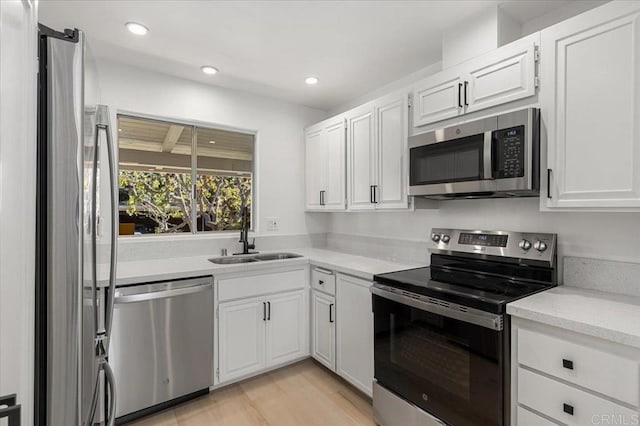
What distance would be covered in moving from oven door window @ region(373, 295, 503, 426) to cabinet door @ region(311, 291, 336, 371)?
58 centimetres

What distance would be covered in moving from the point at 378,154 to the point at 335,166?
59 centimetres

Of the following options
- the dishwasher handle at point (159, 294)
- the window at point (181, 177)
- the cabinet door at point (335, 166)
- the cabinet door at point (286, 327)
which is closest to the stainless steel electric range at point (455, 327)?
the cabinet door at point (286, 327)

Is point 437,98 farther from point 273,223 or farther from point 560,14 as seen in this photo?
point 273,223

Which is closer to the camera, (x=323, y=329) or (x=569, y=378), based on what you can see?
(x=569, y=378)

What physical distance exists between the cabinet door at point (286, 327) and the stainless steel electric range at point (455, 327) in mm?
916

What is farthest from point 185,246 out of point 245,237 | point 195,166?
point 195,166

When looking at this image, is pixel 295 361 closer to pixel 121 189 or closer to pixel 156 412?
pixel 156 412

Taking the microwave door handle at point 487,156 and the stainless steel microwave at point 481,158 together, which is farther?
the microwave door handle at point 487,156

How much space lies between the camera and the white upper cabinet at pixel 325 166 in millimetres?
3018

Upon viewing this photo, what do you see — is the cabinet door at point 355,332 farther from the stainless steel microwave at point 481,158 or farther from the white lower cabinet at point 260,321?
the stainless steel microwave at point 481,158

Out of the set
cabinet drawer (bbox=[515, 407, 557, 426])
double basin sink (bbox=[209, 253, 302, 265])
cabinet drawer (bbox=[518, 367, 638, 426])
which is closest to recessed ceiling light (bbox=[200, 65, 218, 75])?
double basin sink (bbox=[209, 253, 302, 265])

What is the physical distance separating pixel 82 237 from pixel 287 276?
6.76 ft

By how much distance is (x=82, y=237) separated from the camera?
0.80 meters

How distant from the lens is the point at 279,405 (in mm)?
2316
